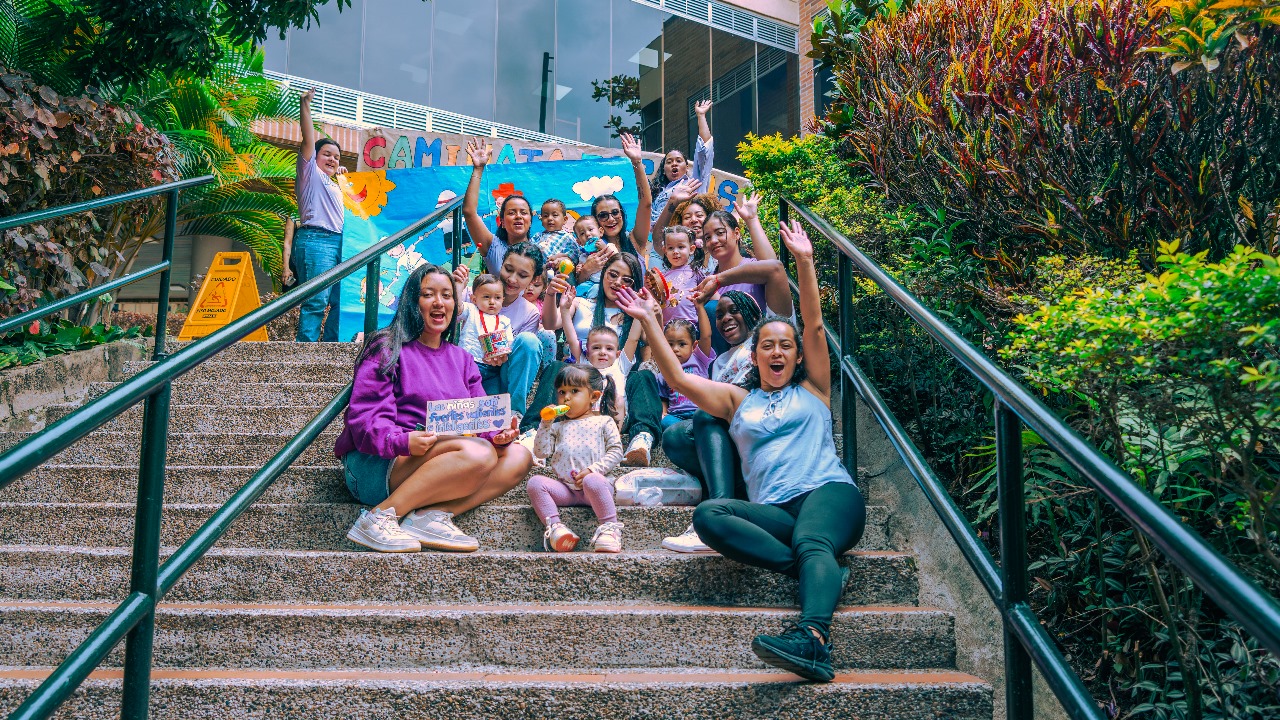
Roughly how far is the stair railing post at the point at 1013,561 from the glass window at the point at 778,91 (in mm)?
14258

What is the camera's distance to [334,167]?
6.23m

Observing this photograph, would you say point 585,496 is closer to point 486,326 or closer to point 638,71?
point 486,326

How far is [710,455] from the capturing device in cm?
339

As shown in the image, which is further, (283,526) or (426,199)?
(426,199)

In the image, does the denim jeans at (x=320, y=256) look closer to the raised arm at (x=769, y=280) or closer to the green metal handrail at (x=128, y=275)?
the green metal handrail at (x=128, y=275)

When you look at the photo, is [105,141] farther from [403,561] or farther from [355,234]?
[403,561]

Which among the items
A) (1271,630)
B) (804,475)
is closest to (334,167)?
(804,475)

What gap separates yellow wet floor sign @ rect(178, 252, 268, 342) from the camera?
7.02 m

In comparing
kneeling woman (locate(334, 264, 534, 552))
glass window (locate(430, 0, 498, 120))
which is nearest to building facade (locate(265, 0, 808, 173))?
glass window (locate(430, 0, 498, 120))

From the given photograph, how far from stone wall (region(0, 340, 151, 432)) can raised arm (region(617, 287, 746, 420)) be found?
2970mm

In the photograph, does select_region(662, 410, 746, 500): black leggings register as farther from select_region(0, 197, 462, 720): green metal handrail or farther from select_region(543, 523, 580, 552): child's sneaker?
select_region(0, 197, 462, 720): green metal handrail

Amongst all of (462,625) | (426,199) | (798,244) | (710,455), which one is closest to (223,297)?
(426,199)

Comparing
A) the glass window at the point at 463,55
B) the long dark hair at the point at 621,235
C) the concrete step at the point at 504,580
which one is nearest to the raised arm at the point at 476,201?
the long dark hair at the point at 621,235

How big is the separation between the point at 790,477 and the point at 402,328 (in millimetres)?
1544
